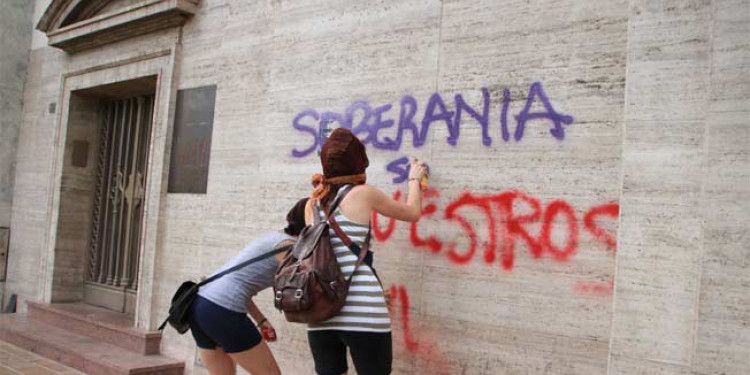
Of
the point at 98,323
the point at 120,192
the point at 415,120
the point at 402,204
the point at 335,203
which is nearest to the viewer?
the point at 335,203

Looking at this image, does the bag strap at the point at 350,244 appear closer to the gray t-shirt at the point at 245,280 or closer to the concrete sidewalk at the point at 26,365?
the gray t-shirt at the point at 245,280

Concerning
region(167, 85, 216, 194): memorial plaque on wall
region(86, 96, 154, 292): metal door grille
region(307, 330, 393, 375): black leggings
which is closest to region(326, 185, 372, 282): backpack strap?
region(307, 330, 393, 375): black leggings

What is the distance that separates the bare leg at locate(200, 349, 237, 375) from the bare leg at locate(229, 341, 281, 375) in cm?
20

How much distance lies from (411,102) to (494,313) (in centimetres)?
143

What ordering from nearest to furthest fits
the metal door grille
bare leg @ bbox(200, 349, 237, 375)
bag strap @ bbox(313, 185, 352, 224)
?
1. bag strap @ bbox(313, 185, 352, 224)
2. bare leg @ bbox(200, 349, 237, 375)
3. the metal door grille

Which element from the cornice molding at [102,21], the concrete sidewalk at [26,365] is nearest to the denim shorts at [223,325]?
the concrete sidewalk at [26,365]

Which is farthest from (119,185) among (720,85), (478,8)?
(720,85)

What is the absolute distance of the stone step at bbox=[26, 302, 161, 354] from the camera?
6086 millimetres

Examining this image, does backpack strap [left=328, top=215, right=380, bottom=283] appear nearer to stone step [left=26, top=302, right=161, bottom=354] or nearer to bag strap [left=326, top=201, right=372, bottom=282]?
bag strap [left=326, top=201, right=372, bottom=282]

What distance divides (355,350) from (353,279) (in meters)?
0.32

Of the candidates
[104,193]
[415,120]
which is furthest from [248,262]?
[104,193]

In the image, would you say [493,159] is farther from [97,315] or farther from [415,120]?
[97,315]

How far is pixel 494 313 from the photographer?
12.7 feet

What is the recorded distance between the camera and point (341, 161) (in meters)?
3.34
